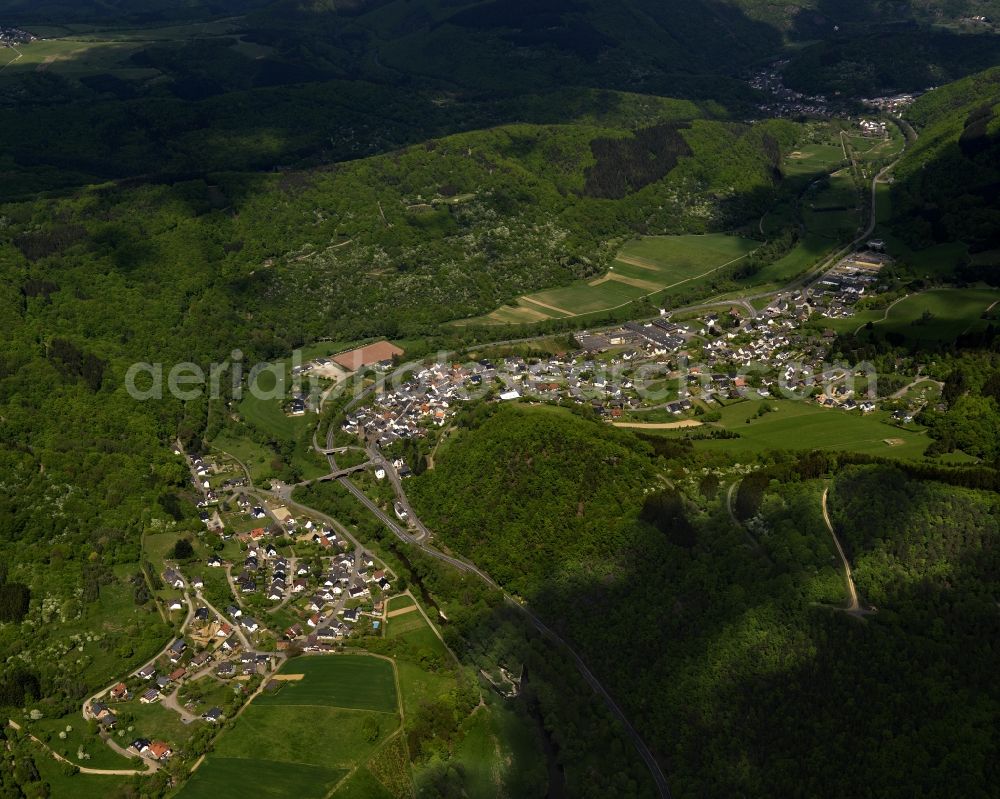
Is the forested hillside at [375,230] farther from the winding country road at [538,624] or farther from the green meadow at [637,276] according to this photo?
the winding country road at [538,624]

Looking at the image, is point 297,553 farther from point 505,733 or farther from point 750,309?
point 750,309

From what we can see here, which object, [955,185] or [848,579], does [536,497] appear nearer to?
[848,579]

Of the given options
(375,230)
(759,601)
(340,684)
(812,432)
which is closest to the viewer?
(759,601)

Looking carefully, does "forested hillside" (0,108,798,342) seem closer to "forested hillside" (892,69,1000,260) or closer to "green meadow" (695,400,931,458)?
"forested hillside" (892,69,1000,260)

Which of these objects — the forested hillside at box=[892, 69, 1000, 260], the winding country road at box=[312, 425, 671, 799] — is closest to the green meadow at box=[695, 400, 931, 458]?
the winding country road at box=[312, 425, 671, 799]

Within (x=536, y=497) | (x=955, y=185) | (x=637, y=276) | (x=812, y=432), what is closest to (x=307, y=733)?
(x=536, y=497)

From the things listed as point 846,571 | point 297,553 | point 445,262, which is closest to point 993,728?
point 846,571

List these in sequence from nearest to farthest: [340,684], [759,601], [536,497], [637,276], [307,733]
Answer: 1. [307,733]
2. [759,601]
3. [340,684]
4. [536,497]
5. [637,276]

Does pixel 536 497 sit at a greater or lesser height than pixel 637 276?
lesser
